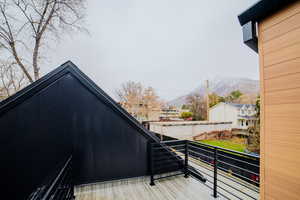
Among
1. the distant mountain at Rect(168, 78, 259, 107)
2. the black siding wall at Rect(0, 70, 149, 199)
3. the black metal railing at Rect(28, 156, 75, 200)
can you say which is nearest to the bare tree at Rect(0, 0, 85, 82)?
the black siding wall at Rect(0, 70, 149, 199)

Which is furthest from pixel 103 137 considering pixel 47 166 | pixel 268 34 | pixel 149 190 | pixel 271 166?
pixel 268 34

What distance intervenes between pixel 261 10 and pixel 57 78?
3.08 metres

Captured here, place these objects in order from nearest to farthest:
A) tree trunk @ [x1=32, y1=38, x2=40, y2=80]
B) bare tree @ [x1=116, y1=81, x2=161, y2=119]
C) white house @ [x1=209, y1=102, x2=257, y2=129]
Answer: tree trunk @ [x1=32, y1=38, x2=40, y2=80] → white house @ [x1=209, y1=102, x2=257, y2=129] → bare tree @ [x1=116, y1=81, x2=161, y2=119]

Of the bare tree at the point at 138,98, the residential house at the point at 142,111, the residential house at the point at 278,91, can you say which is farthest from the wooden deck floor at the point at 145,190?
the bare tree at the point at 138,98

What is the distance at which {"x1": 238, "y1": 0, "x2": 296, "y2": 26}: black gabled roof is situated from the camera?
0.96 m

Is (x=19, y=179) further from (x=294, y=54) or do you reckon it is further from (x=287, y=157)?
(x=294, y=54)

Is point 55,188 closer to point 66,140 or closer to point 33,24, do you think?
point 66,140

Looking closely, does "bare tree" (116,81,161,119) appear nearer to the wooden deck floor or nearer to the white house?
the white house

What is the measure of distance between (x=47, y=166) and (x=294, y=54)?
11.8 feet

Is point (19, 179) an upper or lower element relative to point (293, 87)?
lower

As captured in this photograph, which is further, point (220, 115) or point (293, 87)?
point (220, 115)

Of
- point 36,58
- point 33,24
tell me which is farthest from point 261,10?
point 36,58

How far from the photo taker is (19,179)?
Answer: 2.06 metres

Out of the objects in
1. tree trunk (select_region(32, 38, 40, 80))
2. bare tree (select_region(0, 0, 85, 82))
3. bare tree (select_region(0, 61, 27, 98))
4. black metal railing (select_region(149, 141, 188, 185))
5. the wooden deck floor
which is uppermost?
bare tree (select_region(0, 0, 85, 82))
